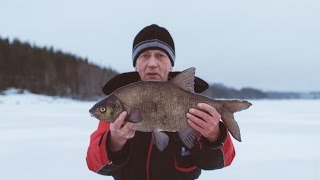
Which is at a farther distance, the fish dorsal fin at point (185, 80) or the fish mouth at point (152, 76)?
the fish mouth at point (152, 76)

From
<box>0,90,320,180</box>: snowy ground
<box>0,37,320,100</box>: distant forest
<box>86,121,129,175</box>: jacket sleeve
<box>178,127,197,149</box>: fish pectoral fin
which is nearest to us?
<box>178,127,197,149</box>: fish pectoral fin

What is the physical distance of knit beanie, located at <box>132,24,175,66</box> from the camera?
303 cm

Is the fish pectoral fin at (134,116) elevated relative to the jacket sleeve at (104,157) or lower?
elevated

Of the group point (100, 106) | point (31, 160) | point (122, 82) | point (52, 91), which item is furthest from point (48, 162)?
point (52, 91)

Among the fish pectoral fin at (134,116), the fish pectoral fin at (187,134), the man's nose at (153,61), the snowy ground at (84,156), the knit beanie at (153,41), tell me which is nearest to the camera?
the fish pectoral fin at (134,116)

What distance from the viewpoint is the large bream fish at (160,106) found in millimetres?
2363

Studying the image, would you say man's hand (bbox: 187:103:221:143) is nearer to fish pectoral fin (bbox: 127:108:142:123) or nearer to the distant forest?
fish pectoral fin (bbox: 127:108:142:123)

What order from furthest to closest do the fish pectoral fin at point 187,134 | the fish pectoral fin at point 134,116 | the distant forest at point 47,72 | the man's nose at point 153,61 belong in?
the distant forest at point 47,72 → the man's nose at point 153,61 → the fish pectoral fin at point 187,134 → the fish pectoral fin at point 134,116

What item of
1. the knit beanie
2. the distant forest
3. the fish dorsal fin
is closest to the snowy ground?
the knit beanie

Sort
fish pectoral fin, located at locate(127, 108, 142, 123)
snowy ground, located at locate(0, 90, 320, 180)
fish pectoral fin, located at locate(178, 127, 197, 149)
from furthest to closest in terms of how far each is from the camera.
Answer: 1. snowy ground, located at locate(0, 90, 320, 180)
2. fish pectoral fin, located at locate(178, 127, 197, 149)
3. fish pectoral fin, located at locate(127, 108, 142, 123)

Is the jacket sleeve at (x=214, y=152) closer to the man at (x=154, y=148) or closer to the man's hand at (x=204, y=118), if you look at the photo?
the man at (x=154, y=148)

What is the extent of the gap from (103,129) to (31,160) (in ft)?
17.0

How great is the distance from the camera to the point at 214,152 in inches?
107

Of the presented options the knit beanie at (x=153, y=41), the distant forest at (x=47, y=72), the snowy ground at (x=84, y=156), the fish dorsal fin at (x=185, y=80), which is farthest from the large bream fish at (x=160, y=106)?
the distant forest at (x=47, y=72)
